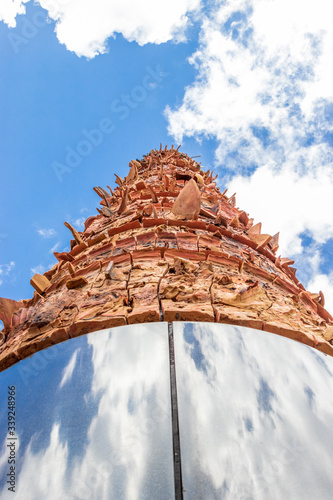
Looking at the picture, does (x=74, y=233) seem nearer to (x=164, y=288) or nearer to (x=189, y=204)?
(x=189, y=204)

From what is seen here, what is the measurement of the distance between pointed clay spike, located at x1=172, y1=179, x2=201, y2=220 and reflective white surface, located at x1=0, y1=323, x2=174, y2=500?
91.7 inches

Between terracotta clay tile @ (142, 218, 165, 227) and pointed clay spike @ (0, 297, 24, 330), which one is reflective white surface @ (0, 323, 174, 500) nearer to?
pointed clay spike @ (0, 297, 24, 330)

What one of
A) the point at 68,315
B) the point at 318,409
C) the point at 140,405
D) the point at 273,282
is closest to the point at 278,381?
the point at 318,409

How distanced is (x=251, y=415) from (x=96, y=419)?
2.39 feet

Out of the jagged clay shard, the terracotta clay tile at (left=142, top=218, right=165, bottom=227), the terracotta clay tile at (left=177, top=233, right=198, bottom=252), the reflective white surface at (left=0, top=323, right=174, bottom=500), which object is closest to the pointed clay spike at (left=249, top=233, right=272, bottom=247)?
the jagged clay shard

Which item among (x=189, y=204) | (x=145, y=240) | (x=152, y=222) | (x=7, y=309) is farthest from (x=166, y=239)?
(x=7, y=309)

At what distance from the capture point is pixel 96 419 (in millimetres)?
1626

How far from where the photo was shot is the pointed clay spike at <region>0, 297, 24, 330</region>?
3023mm

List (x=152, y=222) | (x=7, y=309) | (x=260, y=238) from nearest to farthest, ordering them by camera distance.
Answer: (x=7, y=309) → (x=152, y=222) → (x=260, y=238)

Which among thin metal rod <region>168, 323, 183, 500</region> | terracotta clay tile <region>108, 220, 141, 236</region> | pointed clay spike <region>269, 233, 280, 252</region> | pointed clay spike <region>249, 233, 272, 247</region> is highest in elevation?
pointed clay spike <region>269, 233, 280, 252</region>

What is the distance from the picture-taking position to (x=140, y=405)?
1657mm

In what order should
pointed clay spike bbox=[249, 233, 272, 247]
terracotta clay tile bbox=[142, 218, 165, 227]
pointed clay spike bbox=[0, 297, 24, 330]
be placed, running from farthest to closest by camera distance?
pointed clay spike bbox=[249, 233, 272, 247]
terracotta clay tile bbox=[142, 218, 165, 227]
pointed clay spike bbox=[0, 297, 24, 330]

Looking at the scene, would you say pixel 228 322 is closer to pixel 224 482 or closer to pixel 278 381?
pixel 278 381

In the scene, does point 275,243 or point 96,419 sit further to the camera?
point 275,243
